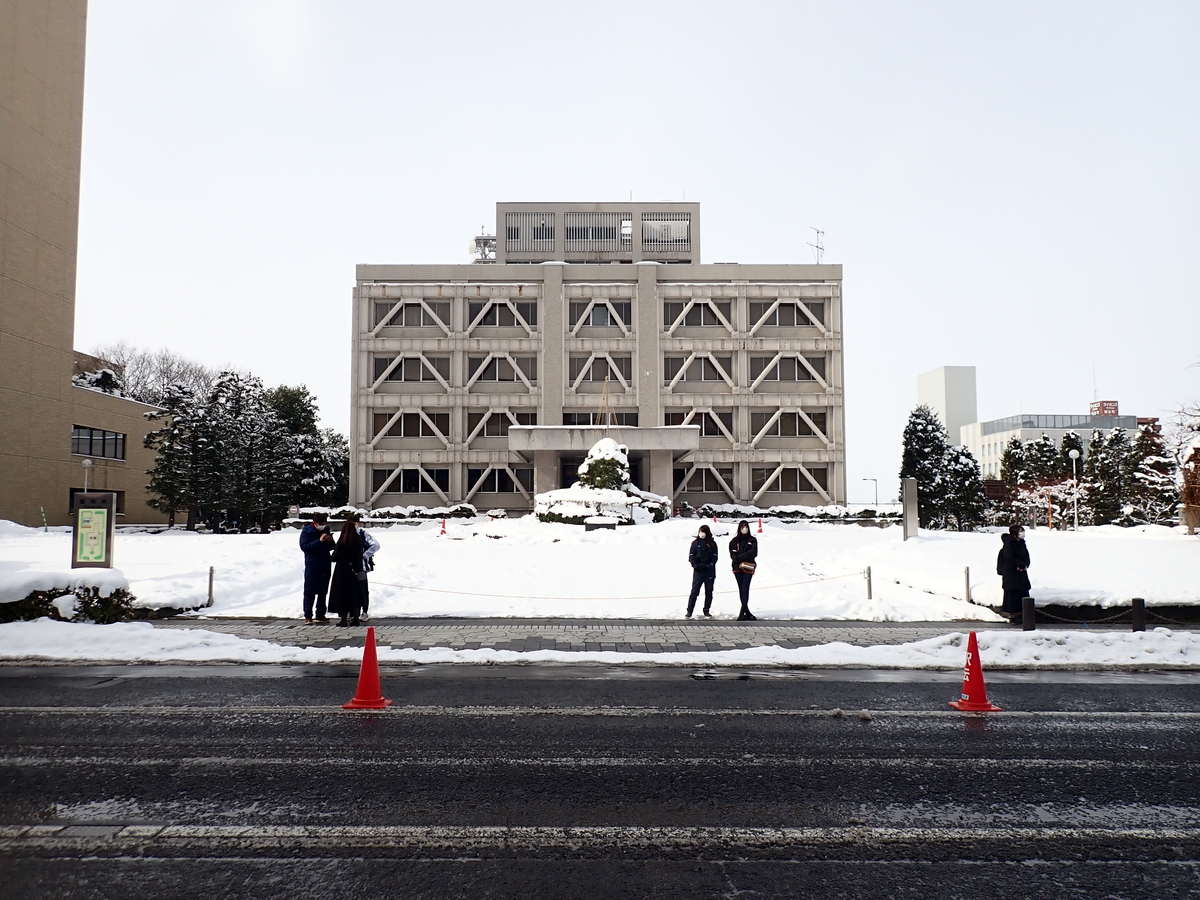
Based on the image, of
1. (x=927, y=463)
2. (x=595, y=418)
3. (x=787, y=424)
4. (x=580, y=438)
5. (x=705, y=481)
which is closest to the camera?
(x=580, y=438)

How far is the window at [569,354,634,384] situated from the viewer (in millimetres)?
58750

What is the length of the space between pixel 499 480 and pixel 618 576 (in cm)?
3933

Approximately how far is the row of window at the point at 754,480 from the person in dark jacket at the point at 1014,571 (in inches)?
1705

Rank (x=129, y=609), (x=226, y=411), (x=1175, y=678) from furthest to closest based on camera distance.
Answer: (x=226, y=411) < (x=129, y=609) < (x=1175, y=678)

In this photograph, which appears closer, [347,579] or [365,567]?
[347,579]

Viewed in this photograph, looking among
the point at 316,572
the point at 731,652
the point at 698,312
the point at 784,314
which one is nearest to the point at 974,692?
the point at 731,652

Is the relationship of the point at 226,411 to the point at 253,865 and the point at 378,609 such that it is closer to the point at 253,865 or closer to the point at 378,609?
the point at 378,609

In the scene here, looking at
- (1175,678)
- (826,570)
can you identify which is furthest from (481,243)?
(1175,678)

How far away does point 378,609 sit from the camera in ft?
50.5

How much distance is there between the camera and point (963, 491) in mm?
50000

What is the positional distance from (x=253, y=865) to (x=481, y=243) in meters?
75.4

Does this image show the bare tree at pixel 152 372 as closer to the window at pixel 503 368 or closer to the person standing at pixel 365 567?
the window at pixel 503 368

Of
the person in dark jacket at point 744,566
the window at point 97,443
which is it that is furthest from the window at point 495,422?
the person in dark jacket at point 744,566

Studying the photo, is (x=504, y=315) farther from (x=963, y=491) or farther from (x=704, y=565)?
(x=704, y=565)
